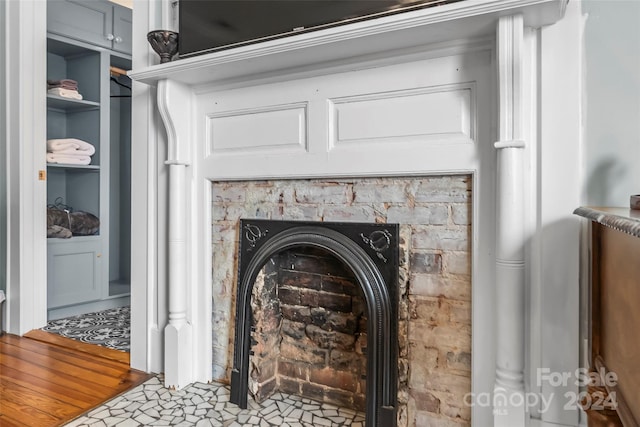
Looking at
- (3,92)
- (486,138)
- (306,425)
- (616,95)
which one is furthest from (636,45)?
(3,92)

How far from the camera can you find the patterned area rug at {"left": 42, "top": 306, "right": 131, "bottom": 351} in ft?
8.62

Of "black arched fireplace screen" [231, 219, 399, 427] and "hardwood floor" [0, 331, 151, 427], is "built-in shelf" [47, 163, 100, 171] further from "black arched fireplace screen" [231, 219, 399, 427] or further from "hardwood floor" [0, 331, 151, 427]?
"black arched fireplace screen" [231, 219, 399, 427]

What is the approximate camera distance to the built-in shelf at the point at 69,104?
3.17 metres

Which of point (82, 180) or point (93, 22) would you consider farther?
point (82, 180)

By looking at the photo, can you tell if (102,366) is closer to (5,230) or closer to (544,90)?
(5,230)

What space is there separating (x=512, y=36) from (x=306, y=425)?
159 centimetres

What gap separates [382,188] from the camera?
162cm

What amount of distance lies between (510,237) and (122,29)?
3668mm

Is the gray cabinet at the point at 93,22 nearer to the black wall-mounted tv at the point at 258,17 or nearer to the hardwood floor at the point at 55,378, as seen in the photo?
the black wall-mounted tv at the point at 258,17

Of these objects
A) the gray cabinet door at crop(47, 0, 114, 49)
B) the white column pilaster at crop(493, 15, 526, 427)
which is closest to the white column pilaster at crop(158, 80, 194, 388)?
the white column pilaster at crop(493, 15, 526, 427)

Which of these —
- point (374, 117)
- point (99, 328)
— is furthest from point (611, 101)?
point (99, 328)

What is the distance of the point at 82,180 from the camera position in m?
3.53

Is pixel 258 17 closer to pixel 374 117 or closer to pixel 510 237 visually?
pixel 374 117

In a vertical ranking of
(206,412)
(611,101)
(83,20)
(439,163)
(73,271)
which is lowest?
(206,412)
